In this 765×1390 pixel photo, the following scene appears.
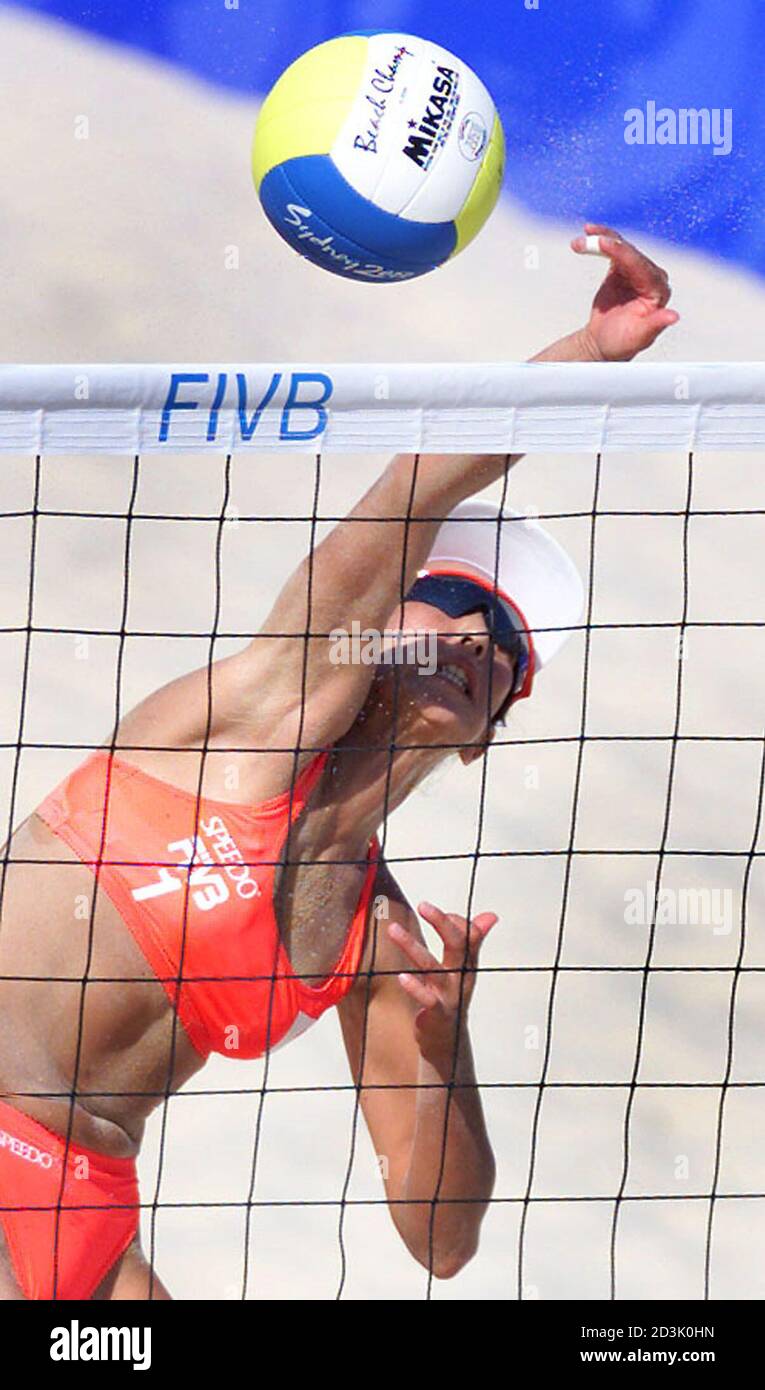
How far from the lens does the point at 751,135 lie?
17.8 feet

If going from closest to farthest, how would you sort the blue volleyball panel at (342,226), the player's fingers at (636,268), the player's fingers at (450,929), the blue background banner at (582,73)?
the player's fingers at (636,268) < the player's fingers at (450,929) < the blue volleyball panel at (342,226) < the blue background banner at (582,73)

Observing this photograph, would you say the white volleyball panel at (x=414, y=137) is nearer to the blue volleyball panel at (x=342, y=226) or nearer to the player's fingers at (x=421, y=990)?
the blue volleyball panel at (x=342, y=226)

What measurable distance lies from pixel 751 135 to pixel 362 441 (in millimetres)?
3452

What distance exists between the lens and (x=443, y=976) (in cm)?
263

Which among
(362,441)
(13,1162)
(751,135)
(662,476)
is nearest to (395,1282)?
(13,1162)

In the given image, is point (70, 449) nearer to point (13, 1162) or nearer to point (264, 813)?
point (264, 813)

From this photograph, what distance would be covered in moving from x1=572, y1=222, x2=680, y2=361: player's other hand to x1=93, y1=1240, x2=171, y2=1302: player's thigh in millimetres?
1416

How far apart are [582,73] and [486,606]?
124 inches

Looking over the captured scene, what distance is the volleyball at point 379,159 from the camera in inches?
117

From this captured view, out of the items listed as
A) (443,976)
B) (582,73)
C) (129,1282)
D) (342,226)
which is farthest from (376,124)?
(582,73)

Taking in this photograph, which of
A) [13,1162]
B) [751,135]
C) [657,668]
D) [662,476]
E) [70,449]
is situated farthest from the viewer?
[751,135]

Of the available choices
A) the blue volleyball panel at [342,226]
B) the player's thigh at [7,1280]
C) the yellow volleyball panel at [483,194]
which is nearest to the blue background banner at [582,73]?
the yellow volleyball panel at [483,194]

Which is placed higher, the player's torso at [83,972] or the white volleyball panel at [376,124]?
the white volleyball panel at [376,124]

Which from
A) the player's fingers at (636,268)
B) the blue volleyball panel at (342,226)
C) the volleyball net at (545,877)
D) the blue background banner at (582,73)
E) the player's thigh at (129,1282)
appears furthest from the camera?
the blue background banner at (582,73)
